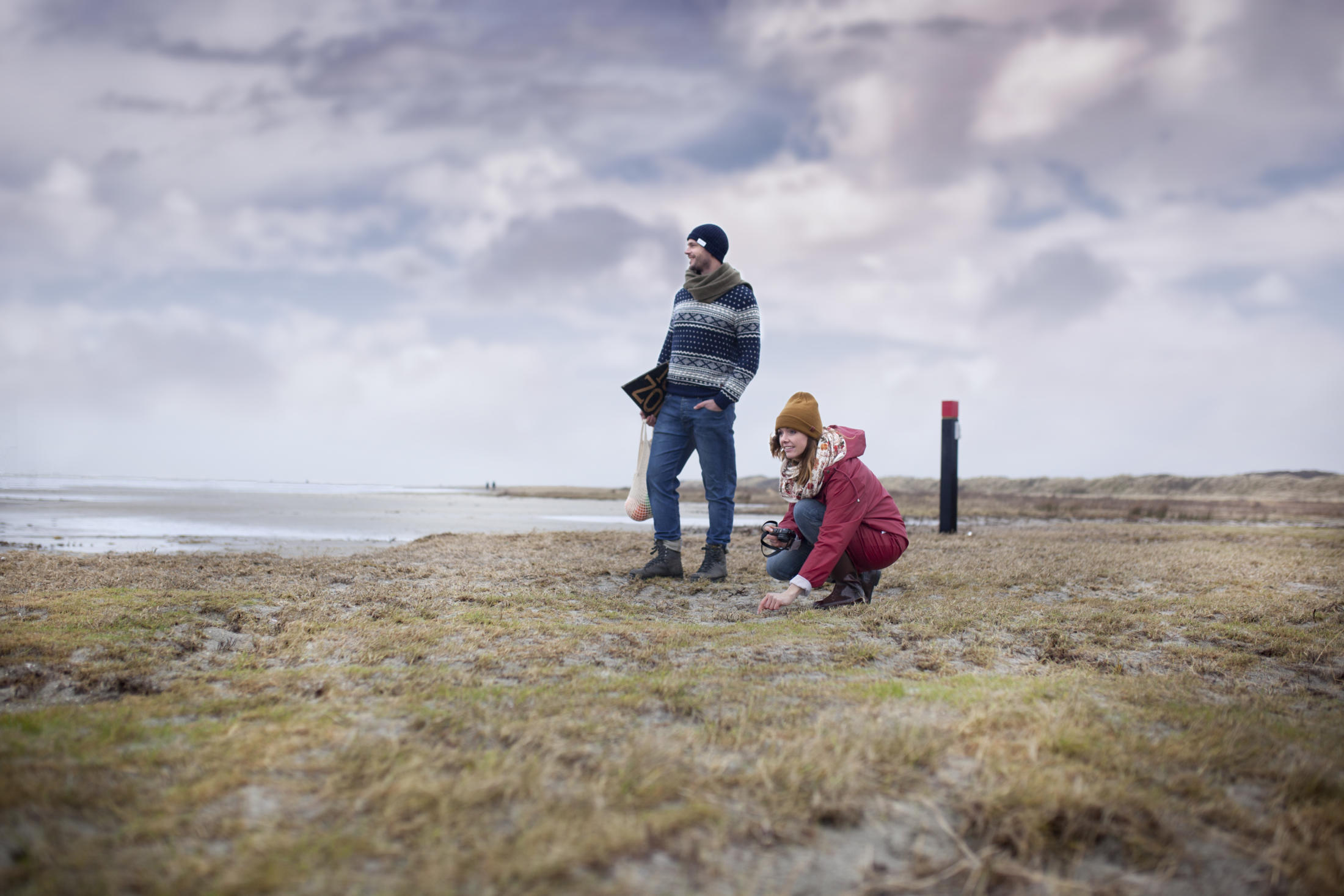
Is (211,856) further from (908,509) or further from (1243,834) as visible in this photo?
(908,509)

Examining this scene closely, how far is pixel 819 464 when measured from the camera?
14.9 ft

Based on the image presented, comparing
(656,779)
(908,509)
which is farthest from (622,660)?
(908,509)

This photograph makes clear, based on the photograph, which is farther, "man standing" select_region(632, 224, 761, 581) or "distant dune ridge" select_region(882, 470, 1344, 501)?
"distant dune ridge" select_region(882, 470, 1344, 501)

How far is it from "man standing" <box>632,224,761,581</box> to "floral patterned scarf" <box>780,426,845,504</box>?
3.44 ft

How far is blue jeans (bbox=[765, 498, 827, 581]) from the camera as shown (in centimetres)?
480

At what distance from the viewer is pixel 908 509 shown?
61.7 ft

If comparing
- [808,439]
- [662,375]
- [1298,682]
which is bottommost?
[1298,682]

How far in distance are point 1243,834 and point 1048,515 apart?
17.7m

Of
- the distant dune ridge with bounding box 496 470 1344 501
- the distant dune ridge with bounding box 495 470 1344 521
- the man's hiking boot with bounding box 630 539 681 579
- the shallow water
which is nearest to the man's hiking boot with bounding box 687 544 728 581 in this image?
the man's hiking boot with bounding box 630 539 681 579

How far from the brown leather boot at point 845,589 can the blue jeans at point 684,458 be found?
116cm

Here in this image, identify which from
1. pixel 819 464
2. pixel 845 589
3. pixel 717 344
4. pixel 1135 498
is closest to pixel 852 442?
pixel 819 464

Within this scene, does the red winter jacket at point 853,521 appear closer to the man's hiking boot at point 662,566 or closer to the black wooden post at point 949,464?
the man's hiking boot at point 662,566

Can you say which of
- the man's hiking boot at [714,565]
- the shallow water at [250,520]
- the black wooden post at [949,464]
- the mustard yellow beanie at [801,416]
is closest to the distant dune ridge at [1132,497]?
the black wooden post at [949,464]

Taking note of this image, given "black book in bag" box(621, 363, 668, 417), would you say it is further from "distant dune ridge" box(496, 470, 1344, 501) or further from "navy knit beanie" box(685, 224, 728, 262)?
"distant dune ridge" box(496, 470, 1344, 501)
